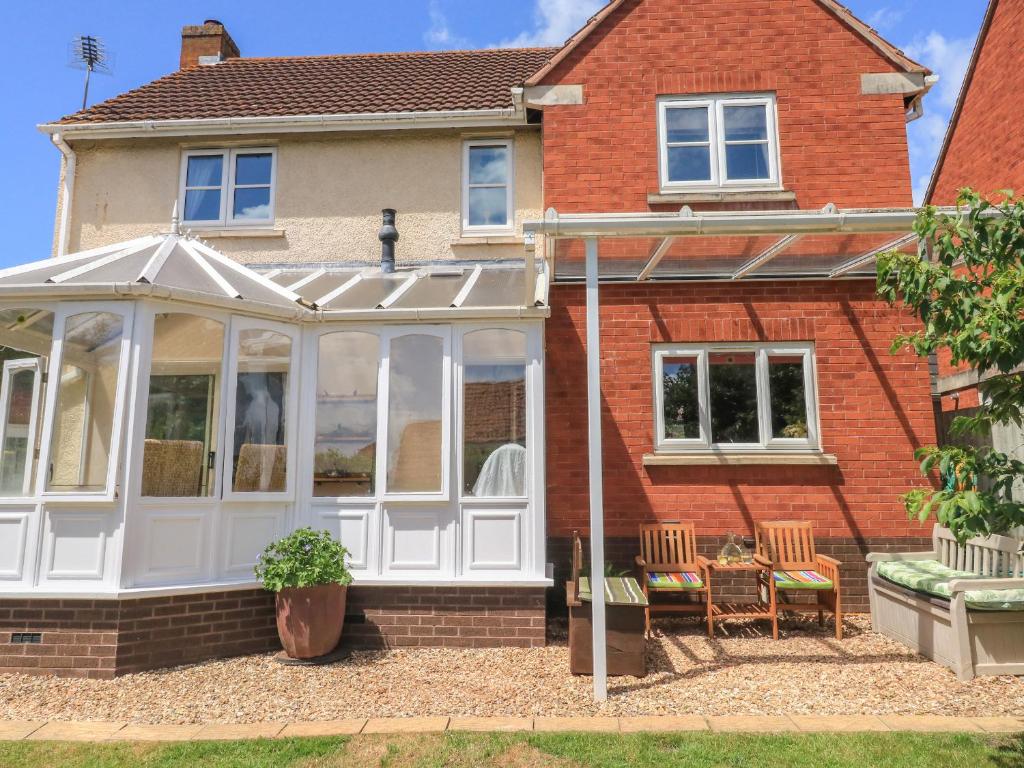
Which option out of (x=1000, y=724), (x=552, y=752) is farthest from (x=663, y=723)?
(x=1000, y=724)

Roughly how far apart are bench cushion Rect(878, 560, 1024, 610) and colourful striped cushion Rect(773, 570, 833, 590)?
27.0 inches

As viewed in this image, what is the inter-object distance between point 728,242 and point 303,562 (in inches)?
212

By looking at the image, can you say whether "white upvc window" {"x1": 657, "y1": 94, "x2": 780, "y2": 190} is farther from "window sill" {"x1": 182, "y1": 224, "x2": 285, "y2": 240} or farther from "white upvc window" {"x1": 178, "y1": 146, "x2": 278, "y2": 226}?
"white upvc window" {"x1": 178, "y1": 146, "x2": 278, "y2": 226}

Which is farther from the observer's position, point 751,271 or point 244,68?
point 244,68

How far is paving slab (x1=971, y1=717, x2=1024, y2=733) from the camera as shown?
4738 millimetres

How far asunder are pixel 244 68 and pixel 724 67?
28.9 feet

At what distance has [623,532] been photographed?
8.41 meters

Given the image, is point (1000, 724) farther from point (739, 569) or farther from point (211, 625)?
point (211, 625)

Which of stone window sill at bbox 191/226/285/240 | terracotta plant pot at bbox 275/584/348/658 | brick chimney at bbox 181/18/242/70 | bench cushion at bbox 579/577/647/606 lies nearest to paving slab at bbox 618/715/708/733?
bench cushion at bbox 579/577/647/606

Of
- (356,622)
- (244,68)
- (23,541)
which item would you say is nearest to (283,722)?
(356,622)

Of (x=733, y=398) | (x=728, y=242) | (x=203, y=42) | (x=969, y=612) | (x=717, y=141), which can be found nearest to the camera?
(x=969, y=612)

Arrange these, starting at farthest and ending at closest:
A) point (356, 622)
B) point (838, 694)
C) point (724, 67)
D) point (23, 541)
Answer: point (724, 67), point (356, 622), point (23, 541), point (838, 694)

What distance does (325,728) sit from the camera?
16.0ft

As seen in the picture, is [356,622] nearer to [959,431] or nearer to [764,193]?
[959,431]
